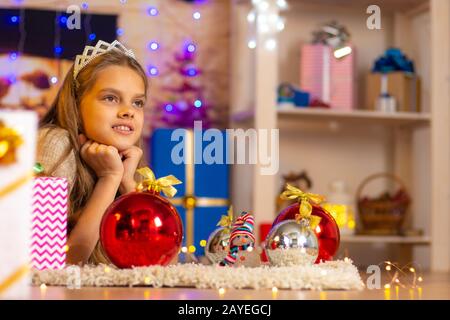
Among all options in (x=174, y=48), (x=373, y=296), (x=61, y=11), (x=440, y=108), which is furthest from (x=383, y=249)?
(x=373, y=296)

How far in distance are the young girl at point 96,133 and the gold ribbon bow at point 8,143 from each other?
458 mm

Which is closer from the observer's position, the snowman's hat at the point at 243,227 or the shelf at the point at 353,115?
the snowman's hat at the point at 243,227

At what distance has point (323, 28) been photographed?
2910 mm

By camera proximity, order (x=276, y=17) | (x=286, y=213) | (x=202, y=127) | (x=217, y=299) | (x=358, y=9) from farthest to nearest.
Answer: (x=358, y=9)
(x=202, y=127)
(x=276, y=17)
(x=286, y=213)
(x=217, y=299)

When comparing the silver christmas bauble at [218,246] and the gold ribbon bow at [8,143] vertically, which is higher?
the gold ribbon bow at [8,143]

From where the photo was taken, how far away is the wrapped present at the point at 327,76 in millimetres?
2844

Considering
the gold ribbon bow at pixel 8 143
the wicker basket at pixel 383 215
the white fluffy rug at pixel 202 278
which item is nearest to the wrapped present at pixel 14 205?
the gold ribbon bow at pixel 8 143

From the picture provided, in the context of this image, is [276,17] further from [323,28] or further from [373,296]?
[373,296]

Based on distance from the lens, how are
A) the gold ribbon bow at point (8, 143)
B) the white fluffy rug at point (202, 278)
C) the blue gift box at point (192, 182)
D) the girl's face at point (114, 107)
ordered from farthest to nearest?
1. the blue gift box at point (192, 182)
2. the girl's face at point (114, 107)
3. the white fluffy rug at point (202, 278)
4. the gold ribbon bow at point (8, 143)

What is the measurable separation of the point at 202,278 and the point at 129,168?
43 cm

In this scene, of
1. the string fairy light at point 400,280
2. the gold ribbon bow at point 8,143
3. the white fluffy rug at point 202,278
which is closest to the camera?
the gold ribbon bow at point 8,143

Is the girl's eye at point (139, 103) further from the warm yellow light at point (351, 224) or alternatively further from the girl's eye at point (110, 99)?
the warm yellow light at point (351, 224)

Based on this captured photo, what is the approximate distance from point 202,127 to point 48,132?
1.54 metres

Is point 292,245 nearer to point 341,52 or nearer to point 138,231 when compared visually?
point 138,231
